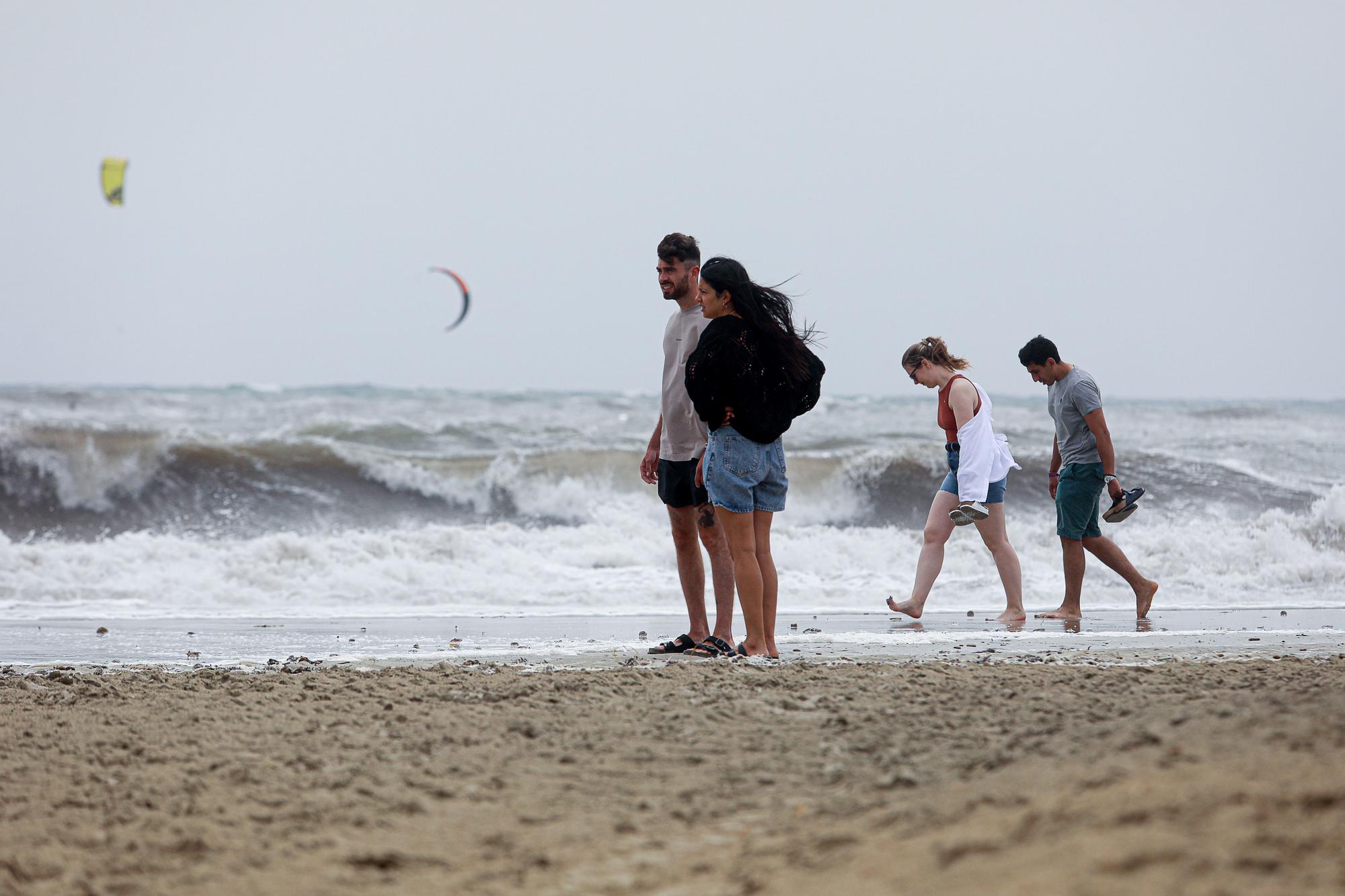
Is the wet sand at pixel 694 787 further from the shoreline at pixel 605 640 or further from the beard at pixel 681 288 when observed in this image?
the beard at pixel 681 288

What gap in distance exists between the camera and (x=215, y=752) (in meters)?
3.16

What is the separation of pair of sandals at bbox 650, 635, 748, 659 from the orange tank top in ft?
6.98

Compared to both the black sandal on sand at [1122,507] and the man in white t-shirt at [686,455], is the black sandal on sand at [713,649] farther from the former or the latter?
the black sandal on sand at [1122,507]

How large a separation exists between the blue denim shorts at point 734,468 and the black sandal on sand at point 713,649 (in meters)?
0.65

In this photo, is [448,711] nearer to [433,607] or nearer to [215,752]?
[215,752]

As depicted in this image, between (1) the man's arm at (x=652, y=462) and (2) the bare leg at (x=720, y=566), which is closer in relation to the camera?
(2) the bare leg at (x=720, y=566)

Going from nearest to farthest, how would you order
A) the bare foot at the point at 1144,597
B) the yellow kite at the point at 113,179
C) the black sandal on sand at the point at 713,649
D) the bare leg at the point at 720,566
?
the black sandal on sand at the point at 713,649
the bare leg at the point at 720,566
the bare foot at the point at 1144,597
the yellow kite at the point at 113,179

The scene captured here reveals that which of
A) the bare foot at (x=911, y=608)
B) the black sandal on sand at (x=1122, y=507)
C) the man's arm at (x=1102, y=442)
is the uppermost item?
the man's arm at (x=1102, y=442)

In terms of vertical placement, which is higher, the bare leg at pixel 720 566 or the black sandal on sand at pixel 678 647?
the bare leg at pixel 720 566

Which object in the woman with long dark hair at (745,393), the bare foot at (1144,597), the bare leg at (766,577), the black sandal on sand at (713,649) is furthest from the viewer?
the bare foot at (1144,597)

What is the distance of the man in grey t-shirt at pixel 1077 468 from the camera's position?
21.6ft

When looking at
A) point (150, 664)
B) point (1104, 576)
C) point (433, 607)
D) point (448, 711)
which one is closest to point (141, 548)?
point (433, 607)

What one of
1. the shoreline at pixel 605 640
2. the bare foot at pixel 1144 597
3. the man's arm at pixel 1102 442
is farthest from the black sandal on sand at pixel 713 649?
the bare foot at pixel 1144 597

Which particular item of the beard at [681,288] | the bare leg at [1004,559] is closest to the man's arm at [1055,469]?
the bare leg at [1004,559]
